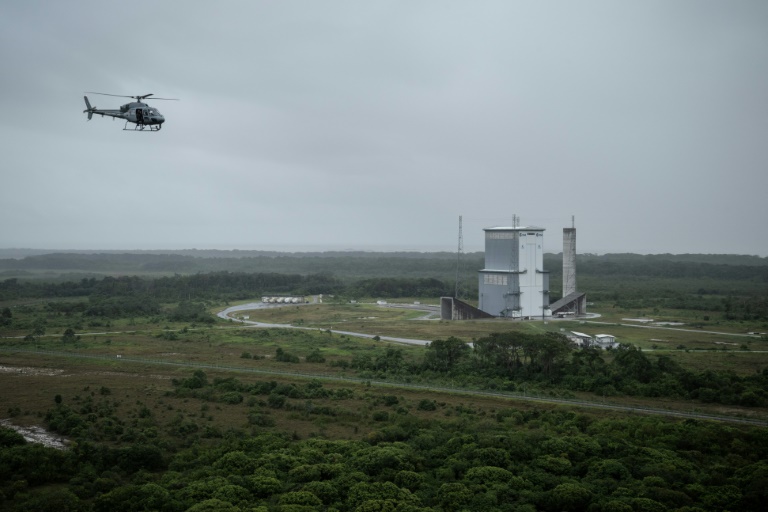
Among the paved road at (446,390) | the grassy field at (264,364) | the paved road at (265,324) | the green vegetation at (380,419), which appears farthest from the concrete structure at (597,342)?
the paved road at (446,390)

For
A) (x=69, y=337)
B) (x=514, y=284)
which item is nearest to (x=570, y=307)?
(x=514, y=284)

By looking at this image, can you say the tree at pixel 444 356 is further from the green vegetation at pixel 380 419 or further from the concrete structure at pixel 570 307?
the concrete structure at pixel 570 307

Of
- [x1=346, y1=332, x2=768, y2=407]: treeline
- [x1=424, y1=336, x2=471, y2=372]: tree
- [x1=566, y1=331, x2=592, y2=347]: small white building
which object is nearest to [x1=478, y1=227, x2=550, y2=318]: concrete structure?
[x1=566, y1=331, x2=592, y2=347]: small white building

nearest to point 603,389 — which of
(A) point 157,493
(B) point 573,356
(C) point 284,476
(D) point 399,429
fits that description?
(B) point 573,356

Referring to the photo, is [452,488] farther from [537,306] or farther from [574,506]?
[537,306]

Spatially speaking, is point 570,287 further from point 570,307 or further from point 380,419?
point 380,419

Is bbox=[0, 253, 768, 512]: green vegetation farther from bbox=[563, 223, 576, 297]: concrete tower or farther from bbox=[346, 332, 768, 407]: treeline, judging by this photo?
bbox=[563, 223, 576, 297]: concrete tower

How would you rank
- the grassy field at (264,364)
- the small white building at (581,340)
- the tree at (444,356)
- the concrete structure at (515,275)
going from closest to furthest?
the grassy field at (264,364) → the tree at (444,356) → the small white building at (581,340) → the concrete structure at (515,275)
